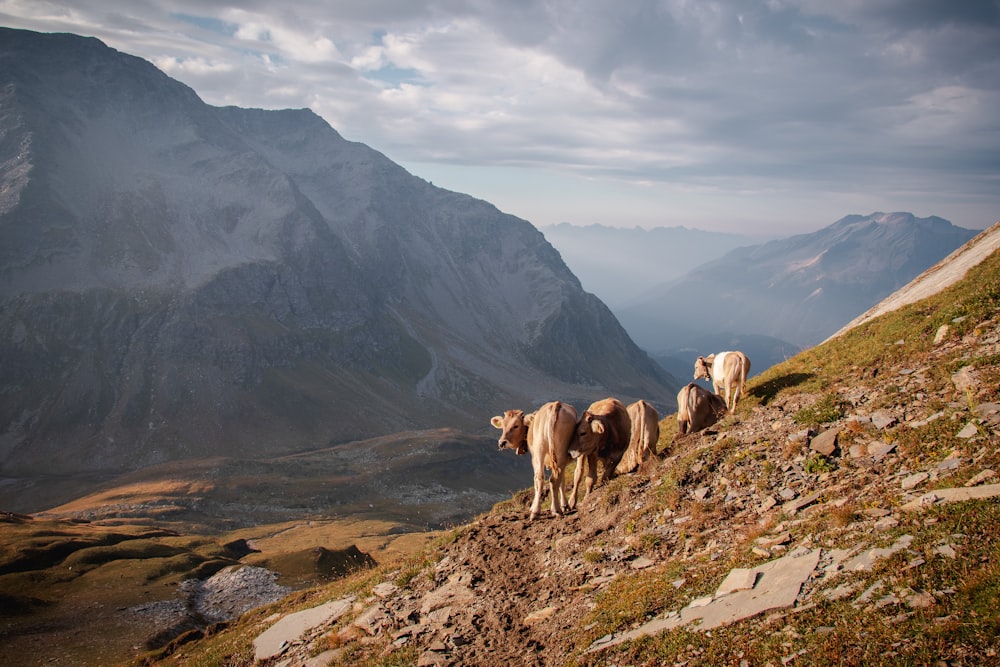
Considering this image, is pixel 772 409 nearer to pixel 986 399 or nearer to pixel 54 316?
pixel 986 399

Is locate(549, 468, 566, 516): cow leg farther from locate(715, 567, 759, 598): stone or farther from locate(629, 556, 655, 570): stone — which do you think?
locate(715, 567, 759, 598): stone

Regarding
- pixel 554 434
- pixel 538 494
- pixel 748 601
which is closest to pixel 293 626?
pixel 538 494

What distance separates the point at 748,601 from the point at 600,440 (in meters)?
9.25

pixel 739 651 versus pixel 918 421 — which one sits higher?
pixel 918 421

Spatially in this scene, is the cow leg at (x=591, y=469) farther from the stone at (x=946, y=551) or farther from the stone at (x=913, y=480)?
the stone at (x=946, y=551)

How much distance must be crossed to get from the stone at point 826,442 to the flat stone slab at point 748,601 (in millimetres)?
4414

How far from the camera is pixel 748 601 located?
1020 centimetres

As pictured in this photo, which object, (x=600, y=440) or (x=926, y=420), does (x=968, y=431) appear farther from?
(x=600, y=440)

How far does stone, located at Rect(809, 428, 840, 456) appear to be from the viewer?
14.5 metres

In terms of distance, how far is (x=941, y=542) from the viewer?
924 centimetres

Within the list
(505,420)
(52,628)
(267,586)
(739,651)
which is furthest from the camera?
(267,586)

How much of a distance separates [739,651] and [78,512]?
138m

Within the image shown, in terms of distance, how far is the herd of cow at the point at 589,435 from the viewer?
18219 millimetres

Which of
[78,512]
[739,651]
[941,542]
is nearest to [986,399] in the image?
[941,542]
